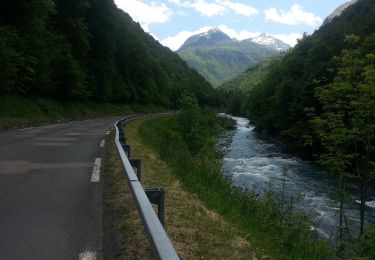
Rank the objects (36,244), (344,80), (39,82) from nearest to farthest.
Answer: (36,244) → (344,80) → (39,82)

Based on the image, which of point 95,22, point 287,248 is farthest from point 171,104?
point 287,248

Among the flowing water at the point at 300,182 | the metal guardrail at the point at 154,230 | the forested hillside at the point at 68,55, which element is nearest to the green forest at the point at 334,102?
the flowing water at the point at 300,182

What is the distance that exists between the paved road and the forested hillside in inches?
686

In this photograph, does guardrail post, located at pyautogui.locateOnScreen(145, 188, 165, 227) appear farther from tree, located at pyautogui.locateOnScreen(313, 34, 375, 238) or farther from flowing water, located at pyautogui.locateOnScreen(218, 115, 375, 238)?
tree, located at pyautogui.locateOnScreen(313, 34, 375, 238)

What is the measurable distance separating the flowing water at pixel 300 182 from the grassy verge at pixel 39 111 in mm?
13625

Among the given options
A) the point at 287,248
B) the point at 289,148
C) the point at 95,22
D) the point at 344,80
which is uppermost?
the point at 95,22

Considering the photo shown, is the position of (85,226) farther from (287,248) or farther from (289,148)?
(289,148)

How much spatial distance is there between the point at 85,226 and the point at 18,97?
97.8 feet

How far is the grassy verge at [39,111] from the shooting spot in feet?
91.5

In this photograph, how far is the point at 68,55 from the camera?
138 feet

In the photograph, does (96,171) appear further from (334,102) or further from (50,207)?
(334,102)

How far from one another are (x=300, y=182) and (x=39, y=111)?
2154cm

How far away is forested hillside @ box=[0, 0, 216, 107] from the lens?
100 ft

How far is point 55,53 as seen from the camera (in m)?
39.4
